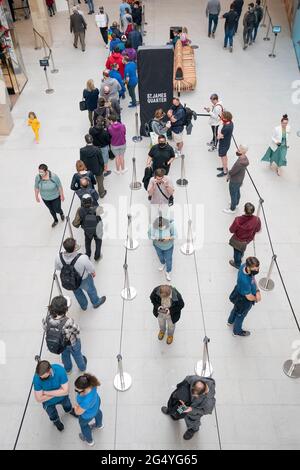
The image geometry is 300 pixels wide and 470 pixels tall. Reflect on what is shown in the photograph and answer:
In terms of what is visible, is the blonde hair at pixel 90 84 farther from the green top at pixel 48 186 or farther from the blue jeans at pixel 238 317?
the blue jeans at pixel 238 317

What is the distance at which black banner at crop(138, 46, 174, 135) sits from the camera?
998 cm

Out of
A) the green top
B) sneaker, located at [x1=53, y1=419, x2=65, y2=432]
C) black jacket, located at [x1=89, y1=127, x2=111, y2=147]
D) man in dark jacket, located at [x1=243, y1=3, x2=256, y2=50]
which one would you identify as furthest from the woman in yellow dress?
man in dark jacket, located at [x1=243, y1=3, x2=256, y2=50]

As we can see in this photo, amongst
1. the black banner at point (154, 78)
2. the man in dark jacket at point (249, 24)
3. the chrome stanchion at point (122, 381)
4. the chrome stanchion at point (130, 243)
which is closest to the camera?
the chrome stanchion at point (122, 381)

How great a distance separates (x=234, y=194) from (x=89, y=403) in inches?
205

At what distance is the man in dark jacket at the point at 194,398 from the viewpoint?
4.71m

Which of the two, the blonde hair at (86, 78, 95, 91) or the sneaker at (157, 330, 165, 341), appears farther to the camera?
→ the blonde hair at (86, 78, 95, 91)

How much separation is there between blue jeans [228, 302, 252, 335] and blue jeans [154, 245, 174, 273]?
4.58 feet

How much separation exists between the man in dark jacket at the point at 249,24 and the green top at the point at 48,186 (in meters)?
11.0

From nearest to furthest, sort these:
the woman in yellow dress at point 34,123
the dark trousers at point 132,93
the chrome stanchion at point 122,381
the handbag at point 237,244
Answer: the chrome stanchion at point 122,381 → the handbag at point 237,244 → the woman in yellow dress at point 34,123 → the dark trousers at point 132,93

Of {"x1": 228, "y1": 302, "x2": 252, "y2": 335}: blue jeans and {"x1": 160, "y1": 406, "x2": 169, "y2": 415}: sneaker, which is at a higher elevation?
{"x1": 228, "y1": 302, "x2": 252, "y2": 335}: blue jeans

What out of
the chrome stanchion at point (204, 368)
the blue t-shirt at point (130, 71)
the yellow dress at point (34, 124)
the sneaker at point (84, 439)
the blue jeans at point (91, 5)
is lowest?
the sneaker at point (84, 439)

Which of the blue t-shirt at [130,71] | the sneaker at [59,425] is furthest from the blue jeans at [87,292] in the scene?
the blue t-shirt at [130,71]

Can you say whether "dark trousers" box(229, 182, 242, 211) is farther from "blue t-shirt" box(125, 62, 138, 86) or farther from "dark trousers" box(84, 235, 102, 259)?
"blue t-shirt" box(125, 62, 138, 86)

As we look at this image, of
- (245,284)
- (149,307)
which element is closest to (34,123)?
(149,307)
